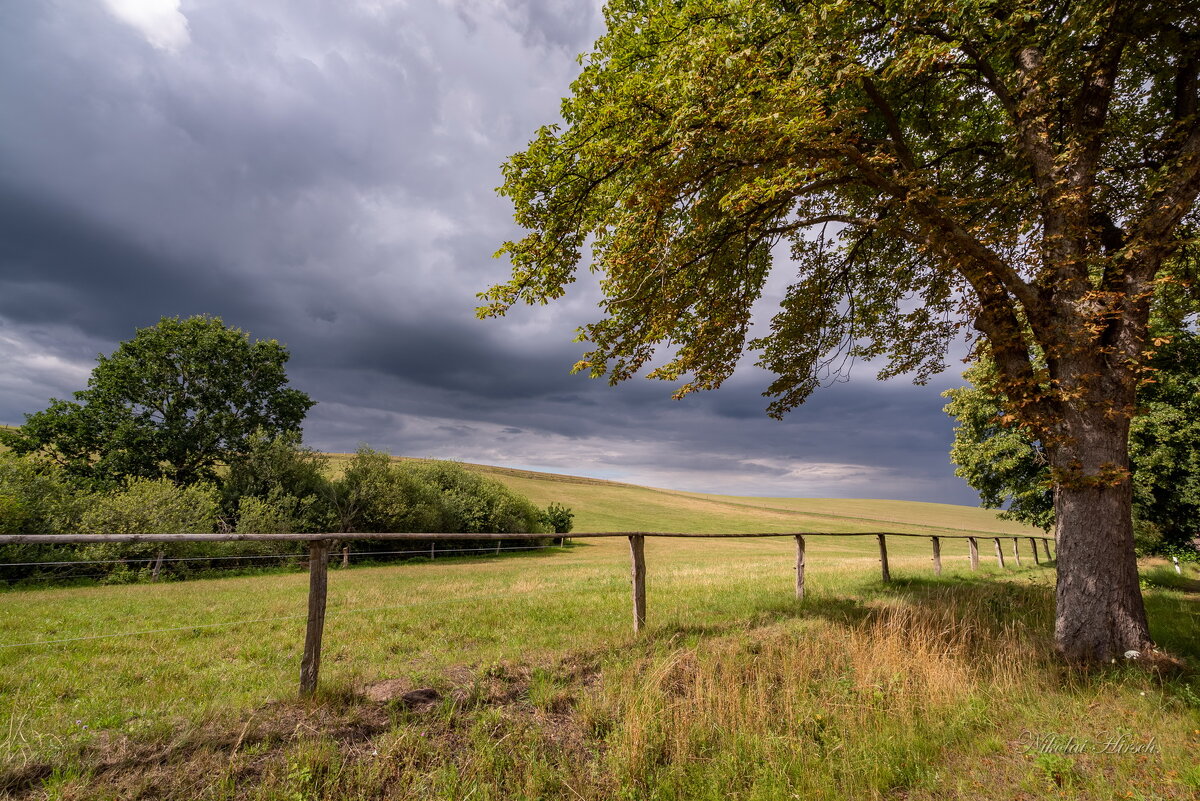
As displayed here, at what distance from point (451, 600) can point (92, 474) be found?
103 ft

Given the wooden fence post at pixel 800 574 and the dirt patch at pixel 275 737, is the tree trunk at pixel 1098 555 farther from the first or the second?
the dirt patch at pixel 275 737

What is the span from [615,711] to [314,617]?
3398 millimetres

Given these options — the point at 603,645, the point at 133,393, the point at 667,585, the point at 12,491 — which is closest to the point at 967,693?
the point at 603,645

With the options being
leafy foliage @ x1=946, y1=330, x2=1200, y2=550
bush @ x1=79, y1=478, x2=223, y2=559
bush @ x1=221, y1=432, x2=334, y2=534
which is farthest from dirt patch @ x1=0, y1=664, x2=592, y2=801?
bush @ x1=221, y1=432, x2=334, y2=534

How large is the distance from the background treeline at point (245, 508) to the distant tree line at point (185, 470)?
0.08 m

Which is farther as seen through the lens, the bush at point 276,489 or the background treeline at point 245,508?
the bush at point 276,489

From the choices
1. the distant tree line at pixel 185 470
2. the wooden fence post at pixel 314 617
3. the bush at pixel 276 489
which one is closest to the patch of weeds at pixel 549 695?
the wooden fence post at pixel 314 617

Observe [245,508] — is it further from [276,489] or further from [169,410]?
[169,410]

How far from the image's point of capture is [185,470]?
30.8 metres

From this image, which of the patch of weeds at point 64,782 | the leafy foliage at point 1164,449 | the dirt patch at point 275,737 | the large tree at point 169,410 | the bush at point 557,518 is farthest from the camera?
the bush at point 557,518

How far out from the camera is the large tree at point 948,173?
19.7 feet

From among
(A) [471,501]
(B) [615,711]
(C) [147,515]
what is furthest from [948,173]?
(A) [471,501]

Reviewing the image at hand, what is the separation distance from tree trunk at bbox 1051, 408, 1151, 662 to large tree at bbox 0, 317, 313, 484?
39.6 m

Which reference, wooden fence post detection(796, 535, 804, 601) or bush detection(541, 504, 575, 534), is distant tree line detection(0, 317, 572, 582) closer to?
bush detection(541, 504, 575, 534)
